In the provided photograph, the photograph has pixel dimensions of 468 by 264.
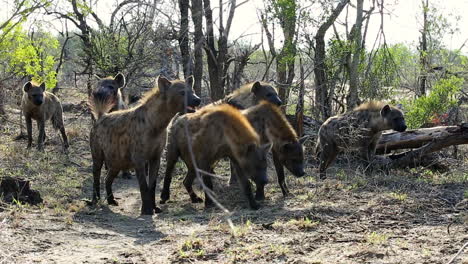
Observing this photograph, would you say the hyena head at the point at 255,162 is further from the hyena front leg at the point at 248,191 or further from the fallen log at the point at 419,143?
the fallen log at the point at 419,143

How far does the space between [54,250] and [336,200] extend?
2647mm

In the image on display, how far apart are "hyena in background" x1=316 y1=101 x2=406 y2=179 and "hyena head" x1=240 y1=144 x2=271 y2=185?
6.65 feet

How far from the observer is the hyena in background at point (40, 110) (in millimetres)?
9188

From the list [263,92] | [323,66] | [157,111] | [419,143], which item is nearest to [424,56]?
[323,66]

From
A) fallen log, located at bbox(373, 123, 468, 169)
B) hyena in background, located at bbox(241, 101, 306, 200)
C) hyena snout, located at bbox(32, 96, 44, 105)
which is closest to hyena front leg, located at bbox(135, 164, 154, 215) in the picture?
hyena in background, located at bbox(241, 101, 306, 200)

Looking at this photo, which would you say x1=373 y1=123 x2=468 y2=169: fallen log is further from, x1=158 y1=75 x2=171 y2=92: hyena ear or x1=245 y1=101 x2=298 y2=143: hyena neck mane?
x1=158 y1=75 x2=171 y2=92: hyena ear

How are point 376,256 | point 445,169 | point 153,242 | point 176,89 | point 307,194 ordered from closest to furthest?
point 376,256, point 153,242, point 176,89, point 307,194, point 445,169

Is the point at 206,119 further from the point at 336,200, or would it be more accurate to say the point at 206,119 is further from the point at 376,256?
the point at 376,256

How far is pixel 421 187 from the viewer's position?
571 cm

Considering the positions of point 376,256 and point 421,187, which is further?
point 421,187

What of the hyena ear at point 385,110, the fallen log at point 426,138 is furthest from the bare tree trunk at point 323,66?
the hyena ear at point 385,110

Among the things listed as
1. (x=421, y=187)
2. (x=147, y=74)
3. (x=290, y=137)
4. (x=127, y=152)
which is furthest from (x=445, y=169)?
(x=147, y=74)

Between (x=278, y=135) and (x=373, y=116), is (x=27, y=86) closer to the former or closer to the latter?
(x=278, y=135)

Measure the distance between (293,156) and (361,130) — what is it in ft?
5.14
